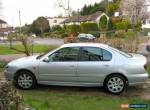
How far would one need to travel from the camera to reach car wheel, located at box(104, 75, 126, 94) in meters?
10.5

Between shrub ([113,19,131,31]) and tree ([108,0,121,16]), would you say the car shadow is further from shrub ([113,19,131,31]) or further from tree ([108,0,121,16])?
tree ([108,0,121,16])

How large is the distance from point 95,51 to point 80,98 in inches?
65.7

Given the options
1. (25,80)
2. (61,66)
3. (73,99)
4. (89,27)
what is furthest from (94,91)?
(89,27)

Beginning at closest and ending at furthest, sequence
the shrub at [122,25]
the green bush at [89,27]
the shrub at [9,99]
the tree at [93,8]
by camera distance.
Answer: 1. the shrub at [9,99]
2. the shrub at [122,25]
3. the green bush at [89,27]
4. the tree at [93,8]

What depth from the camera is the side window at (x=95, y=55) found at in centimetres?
1073

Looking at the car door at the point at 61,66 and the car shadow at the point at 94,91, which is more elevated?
the car door at the point at 61,66

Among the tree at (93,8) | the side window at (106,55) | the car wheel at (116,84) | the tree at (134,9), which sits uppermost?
the tree at (93,8)

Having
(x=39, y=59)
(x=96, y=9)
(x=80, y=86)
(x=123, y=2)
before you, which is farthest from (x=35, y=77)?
(x=96, y=9)

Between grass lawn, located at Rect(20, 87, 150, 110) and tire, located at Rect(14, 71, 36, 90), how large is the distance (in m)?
0.26

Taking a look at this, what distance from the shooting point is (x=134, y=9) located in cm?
6831

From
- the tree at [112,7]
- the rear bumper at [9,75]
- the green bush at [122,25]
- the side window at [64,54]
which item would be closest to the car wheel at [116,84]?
the side window at [64,54]

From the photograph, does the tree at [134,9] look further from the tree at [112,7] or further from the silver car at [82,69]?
the silver car at [82,69]

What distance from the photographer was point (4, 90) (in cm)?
629

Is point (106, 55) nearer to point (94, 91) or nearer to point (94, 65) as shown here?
point (94, 65)
